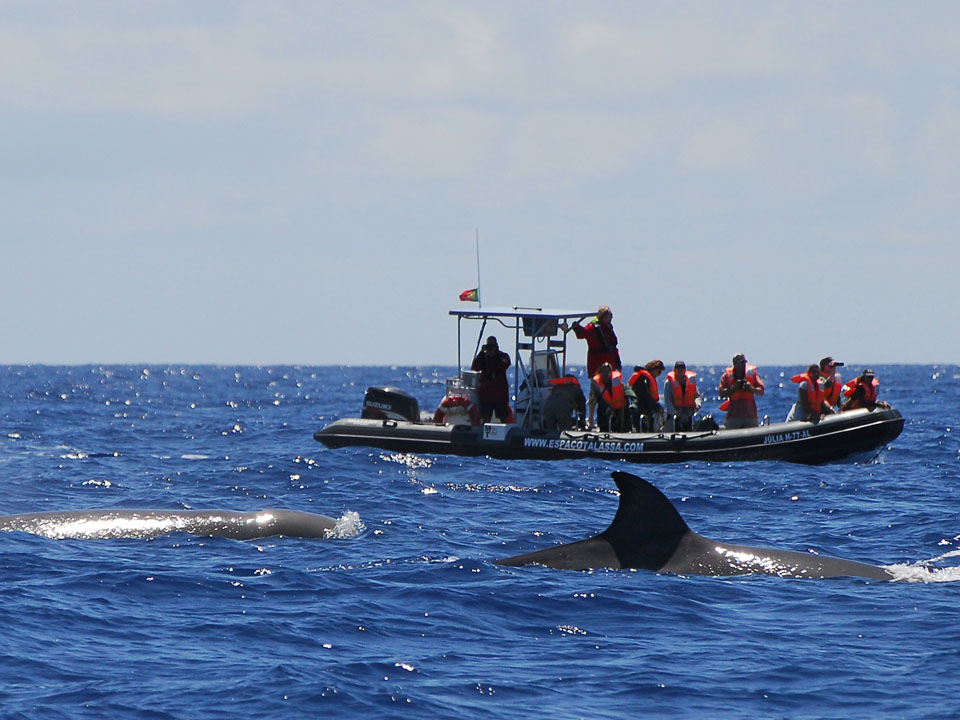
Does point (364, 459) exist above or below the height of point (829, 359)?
below

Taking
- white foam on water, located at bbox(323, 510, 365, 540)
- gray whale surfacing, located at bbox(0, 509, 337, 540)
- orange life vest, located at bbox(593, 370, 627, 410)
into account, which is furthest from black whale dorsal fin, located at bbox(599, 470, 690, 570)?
orange life vest, located at bbox(593, 370, 627, 410)

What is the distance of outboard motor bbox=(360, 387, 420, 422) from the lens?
941 inches

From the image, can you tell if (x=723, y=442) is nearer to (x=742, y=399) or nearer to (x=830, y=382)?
(x=742, y=399)

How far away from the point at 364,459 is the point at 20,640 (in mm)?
12896

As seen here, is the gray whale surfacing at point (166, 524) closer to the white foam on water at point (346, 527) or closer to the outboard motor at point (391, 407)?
the white foam on water at point (346, 527)

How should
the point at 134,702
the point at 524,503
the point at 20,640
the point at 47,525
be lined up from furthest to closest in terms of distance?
the point at 524,503
the point at 47,525
the point at 20,640
the point at 134,702

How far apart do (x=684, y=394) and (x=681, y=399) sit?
0.11 m

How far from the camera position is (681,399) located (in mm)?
21703

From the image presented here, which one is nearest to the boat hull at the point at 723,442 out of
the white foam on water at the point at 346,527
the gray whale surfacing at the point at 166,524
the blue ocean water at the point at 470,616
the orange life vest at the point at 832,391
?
the orange life vest at the point at 832,391

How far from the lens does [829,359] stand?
22047mm

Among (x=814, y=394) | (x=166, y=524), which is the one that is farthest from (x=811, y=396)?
(x=166, y=524)

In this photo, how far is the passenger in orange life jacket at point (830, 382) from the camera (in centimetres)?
2205

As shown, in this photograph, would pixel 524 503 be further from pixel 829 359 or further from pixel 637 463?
pixel 829 359

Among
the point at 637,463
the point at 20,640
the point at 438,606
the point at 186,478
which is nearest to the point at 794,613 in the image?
the point at 438,606
